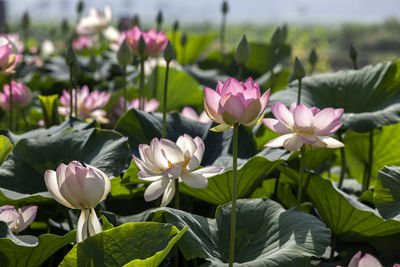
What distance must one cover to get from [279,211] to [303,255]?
14 centimetres

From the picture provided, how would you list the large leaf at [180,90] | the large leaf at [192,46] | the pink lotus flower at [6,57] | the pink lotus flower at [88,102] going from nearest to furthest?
the pink lotus flower at [6,57], the pink lotus flower at [88,102], the large leaf at [180,90], the large leaf at [192,46]

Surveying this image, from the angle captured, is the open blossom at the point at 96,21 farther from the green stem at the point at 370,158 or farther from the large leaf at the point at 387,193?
the large leaf at the point at 387,193

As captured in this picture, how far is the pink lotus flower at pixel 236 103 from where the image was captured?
0.75 m

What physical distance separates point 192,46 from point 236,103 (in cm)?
206

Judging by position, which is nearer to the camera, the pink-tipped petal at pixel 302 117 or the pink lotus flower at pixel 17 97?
the pink-tipped petal at pixel 302 117

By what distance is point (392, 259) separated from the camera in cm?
93

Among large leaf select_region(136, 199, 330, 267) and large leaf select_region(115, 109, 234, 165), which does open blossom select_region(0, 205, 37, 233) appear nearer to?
large leaf select_region(136, 199, 330, 267)

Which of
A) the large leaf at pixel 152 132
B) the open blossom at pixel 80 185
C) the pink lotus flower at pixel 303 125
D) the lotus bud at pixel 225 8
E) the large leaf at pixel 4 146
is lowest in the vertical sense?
the large leaf at pixel 152 132

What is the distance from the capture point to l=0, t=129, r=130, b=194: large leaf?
104cm

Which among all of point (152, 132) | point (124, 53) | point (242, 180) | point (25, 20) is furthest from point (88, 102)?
point (25, 20)

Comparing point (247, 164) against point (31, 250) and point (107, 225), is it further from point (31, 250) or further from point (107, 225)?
point (31, 250)

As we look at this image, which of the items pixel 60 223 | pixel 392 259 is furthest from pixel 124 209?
pixel 392 259

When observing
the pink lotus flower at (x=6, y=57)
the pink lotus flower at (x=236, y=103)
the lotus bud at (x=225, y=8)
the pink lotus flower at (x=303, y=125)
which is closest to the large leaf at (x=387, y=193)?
the pink lotus flower at (x=303, y=125)

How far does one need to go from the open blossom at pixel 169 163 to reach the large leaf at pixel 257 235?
0.17ft
